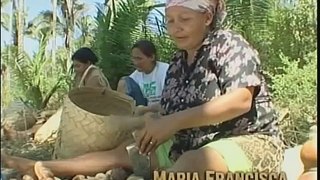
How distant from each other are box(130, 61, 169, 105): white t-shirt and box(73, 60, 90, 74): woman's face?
0.55ft

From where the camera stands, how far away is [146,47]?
2961 millimetres

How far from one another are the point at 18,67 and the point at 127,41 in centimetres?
39

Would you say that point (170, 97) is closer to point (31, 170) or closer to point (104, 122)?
point (104, 122)

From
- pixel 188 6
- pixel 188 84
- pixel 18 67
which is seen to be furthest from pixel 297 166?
pixel 18 67

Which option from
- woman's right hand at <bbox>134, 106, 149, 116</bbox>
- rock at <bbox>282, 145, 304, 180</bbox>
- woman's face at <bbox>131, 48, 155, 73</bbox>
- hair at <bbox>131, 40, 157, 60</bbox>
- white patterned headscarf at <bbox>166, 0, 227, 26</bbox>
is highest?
white patterned headscarf at <bbox>166, 0, 227, 26</bbox>

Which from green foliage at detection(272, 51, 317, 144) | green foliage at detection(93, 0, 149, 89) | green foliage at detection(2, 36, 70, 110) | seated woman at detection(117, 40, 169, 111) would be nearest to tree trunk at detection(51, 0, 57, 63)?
green foliage at detection(2, 36, 70, 110)

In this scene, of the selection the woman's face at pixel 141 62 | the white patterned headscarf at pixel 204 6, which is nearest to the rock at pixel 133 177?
the woman's face at pixel 141 62

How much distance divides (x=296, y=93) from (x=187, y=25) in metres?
0.45

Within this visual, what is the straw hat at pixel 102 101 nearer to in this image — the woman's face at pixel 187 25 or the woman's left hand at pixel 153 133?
the woman's left hand at pixel 153 133

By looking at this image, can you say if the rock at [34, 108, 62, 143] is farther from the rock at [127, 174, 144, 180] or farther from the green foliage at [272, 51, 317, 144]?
the green foliage at [272, 51, 317, 144]

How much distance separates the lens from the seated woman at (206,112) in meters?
2.91

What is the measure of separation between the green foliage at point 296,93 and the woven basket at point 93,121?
0.51 m

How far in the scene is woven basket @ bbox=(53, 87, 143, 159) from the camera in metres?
2.93

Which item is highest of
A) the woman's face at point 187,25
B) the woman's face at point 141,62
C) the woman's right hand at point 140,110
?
the woman's face at point 187,25
